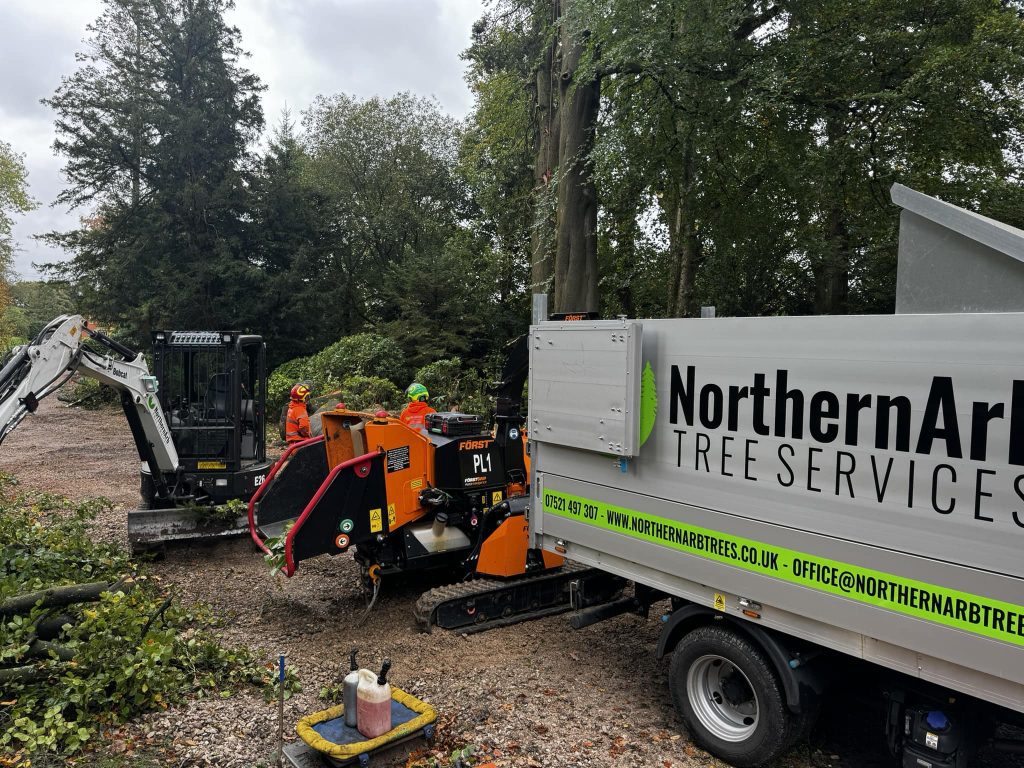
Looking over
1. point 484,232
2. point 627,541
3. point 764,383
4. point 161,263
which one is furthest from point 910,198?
point 161,263

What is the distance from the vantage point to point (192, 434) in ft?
31.9

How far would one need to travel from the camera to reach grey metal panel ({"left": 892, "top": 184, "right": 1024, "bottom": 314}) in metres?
3.63

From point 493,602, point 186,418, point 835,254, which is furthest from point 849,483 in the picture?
point 835,254

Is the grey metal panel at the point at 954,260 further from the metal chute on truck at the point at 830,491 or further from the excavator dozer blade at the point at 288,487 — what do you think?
the excavator dozer blade at the point at 288,487

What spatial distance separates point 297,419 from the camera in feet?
33.4

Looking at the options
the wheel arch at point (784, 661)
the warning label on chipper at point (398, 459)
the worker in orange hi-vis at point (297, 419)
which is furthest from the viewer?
the worker in orange hi-vis at point (297, 419)

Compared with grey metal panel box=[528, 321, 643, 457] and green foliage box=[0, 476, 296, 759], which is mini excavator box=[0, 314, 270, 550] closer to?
green foliage box=[0, 476, 296, 759]

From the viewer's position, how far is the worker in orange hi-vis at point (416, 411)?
783cm

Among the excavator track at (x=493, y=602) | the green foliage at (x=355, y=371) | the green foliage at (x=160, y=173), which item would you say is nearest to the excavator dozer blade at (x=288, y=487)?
the excavator track at (x=493, y=602)

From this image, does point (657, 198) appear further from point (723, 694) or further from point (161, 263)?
point (161, 263)

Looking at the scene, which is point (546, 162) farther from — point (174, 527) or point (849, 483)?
point (849, 483)

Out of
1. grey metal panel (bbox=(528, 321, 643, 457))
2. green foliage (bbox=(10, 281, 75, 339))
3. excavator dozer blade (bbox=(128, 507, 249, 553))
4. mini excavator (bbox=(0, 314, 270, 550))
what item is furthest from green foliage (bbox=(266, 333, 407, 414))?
green foliage (bbox=(10, 281, 75, 339))

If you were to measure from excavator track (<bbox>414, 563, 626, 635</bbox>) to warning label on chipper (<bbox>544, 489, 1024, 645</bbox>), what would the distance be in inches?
48.6

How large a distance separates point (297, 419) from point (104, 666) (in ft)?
17.6
